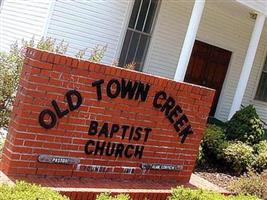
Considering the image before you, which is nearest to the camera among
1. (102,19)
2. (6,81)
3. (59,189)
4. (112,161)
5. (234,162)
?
(59,189)

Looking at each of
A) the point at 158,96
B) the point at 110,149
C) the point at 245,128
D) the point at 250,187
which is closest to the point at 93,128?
the point at 110,149

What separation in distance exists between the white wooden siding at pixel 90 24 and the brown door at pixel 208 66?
3428mm

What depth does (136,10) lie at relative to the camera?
478 inches

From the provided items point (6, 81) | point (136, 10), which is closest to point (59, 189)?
point (6, 81)

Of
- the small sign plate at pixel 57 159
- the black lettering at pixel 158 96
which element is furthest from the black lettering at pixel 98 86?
the black lettering at pixel 158 96

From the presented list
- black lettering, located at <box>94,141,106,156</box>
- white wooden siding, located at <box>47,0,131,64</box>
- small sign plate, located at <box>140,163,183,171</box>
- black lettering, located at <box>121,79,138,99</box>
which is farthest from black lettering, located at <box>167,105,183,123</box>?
white wooden siding, located at <box>47,0,131,64</box>

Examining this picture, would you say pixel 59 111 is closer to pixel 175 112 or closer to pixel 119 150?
pixel 119 150

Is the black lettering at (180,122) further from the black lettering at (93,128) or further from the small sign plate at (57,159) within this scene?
the small sign plate at (57,159)

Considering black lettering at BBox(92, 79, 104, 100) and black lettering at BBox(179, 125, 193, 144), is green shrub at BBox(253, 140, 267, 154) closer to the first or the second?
black lettering at BBox(179, 125, 193, 144)

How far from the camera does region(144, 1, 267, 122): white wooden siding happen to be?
506 inches

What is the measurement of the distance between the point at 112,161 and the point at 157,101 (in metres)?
1.00

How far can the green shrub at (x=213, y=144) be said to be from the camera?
10.2 metres

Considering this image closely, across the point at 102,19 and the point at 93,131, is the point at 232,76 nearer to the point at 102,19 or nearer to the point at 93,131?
the point at 102,19

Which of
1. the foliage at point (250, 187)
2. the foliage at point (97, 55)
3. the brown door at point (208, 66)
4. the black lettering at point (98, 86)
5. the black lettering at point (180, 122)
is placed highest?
the brown door at point (208, 66)
